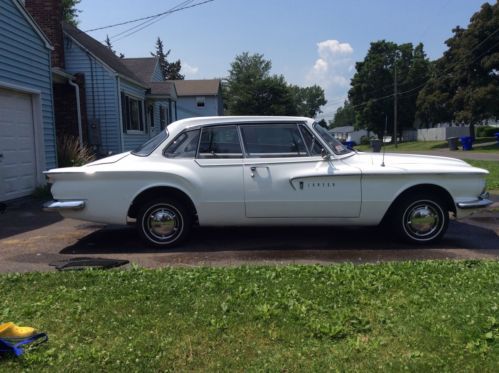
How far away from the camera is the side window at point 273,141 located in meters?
6.43

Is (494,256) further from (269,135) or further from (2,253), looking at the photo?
(2,253)

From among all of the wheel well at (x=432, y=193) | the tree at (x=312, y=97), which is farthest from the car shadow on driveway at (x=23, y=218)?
the tree at (x=312, y=97)

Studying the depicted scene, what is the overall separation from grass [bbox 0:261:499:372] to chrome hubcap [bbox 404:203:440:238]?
1.20m

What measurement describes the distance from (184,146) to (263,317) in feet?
10.3

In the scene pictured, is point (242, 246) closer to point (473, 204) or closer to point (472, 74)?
point (473, 204)

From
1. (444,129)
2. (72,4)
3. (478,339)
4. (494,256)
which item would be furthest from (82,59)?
(444,129)

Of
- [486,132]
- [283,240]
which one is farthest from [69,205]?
[486,132]

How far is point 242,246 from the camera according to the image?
6.50 meters

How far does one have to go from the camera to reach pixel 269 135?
21.4 feet

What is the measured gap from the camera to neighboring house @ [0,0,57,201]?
35.0ft

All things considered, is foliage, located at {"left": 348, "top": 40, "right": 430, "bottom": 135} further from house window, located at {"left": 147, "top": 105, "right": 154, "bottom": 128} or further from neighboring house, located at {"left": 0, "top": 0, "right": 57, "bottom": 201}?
neighboring house, located at {"left": 0, "top": 0, "right": 57, "bottom": 201}

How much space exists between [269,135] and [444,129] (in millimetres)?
53320

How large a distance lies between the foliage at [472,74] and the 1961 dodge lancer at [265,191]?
36.9 meters

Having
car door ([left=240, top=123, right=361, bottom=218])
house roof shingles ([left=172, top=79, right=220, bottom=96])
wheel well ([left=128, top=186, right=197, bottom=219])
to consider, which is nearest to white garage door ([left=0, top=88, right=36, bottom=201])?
wheel well ([left=128, top=186, right=197, bottom=219])
